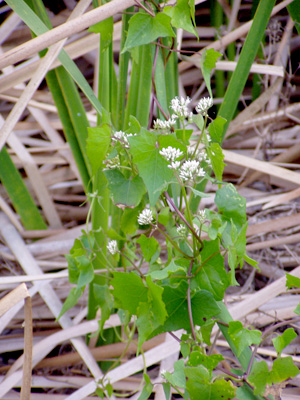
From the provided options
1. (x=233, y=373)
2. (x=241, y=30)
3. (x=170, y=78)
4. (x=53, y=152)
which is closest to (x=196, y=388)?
(x=233, y=373)

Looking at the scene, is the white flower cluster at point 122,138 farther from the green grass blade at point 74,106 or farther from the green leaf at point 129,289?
the green grass blade at point 74,106

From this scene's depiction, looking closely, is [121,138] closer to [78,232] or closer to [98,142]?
[98,142]

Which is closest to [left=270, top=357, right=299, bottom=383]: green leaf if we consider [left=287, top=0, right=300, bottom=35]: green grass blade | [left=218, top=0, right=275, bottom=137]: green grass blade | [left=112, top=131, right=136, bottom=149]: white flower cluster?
[left=112, top=131, right=136, bottom=149]: white flower cluster

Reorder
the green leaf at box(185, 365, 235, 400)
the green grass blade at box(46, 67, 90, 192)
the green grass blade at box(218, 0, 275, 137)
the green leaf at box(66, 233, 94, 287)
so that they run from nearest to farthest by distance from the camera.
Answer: the green leaf at box(185, 365, 235, 400)
the green leaf at box(66, 233, 94, 287)
the green grass blade at box(218, 0, 275, 137)
the green grass blade at box(46, 67, 90, 192)

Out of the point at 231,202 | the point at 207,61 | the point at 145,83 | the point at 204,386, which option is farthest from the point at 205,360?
the point at 145,83

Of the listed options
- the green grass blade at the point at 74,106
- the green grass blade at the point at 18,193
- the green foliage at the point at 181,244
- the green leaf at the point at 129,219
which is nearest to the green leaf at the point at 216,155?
the green foliage at the point at 181,244

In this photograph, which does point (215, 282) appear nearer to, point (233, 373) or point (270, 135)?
point (233, 373)

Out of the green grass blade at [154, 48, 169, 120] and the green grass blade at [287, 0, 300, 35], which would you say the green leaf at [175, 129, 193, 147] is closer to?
the green grass blade at [154, 48, 169, 120]
